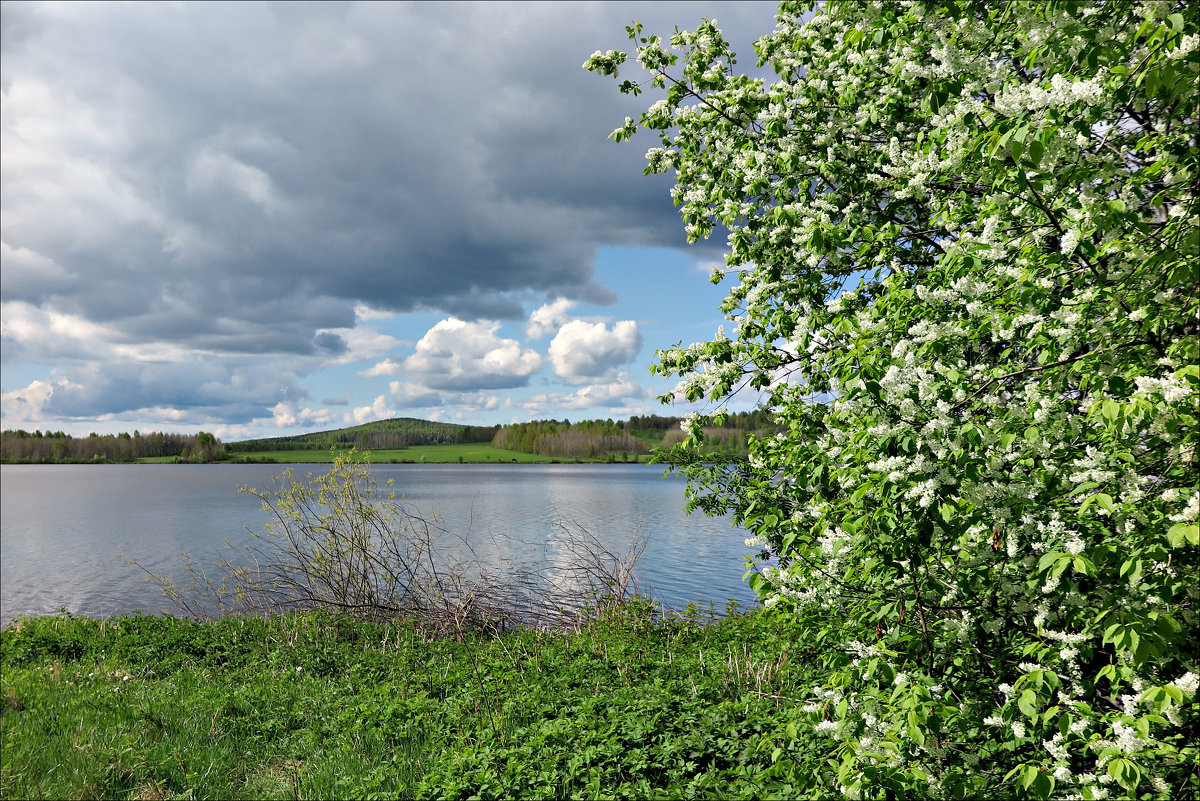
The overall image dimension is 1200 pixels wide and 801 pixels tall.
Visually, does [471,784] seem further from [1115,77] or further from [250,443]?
[250,443]

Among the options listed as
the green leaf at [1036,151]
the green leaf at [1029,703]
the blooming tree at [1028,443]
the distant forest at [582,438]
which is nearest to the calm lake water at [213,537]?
the blooming tree at [1028,443]

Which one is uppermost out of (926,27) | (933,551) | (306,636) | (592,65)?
(592,65)

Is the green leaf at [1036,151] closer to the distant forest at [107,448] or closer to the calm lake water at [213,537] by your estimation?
the calm lake water at [213,537]

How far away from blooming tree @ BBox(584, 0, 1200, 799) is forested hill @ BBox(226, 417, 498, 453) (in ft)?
537

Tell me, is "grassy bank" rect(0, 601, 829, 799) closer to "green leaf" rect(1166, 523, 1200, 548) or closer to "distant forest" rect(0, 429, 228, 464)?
"green leaf" rect(1166, 523, 1200, 548)

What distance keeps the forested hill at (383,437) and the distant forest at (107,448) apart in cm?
927

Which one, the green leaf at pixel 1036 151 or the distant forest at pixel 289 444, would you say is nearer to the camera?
the green leaf at pixel 1036 151

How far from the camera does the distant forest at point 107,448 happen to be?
5768 inches

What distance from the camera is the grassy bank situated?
639 cm

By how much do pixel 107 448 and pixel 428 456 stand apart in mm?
75870

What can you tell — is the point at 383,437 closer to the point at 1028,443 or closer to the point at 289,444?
the point at 289,444

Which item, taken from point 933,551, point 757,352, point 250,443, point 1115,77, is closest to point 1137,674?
point 933,551

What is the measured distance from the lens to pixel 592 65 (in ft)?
28.2

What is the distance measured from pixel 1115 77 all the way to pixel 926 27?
4.25ft
